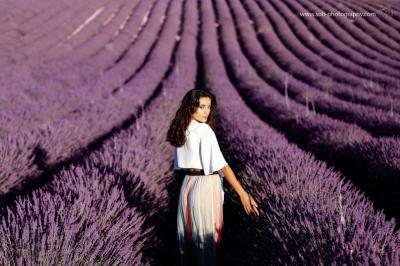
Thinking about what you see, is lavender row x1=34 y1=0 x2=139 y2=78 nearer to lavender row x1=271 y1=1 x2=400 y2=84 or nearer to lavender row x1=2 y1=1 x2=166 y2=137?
lavender row x1=2 y1=1 x2=166 y2=137

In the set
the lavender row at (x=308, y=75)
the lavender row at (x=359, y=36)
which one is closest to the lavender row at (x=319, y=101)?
the lavender row at (x=308, y=75)

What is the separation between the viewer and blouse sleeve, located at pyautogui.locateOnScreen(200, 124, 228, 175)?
7.41 feet

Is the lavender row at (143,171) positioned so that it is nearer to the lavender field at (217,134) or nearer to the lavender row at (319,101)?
the lavender field at (217,134)

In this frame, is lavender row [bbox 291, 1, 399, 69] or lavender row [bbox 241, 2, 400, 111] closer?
lavender row [bbox 241, 2, 400, 111]

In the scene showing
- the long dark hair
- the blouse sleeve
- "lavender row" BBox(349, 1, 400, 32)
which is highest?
"lavender row" BBox(349, 1, 400, 32)

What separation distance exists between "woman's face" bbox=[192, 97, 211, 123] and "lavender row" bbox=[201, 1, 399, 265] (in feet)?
2.28

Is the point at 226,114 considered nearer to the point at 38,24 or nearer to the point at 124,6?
the point at 38,24

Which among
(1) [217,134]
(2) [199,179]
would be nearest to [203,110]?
(2) [199,179]

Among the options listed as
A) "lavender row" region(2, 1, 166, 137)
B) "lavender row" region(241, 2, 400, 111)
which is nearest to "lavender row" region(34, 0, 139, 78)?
"lavender row" region(2, 1, 166, 137)

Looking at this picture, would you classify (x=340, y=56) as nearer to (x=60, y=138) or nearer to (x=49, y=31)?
(x=60, y=138)

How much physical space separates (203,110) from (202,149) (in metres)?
0.22

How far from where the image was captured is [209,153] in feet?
7.45

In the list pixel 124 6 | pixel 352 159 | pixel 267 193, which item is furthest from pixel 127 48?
pixel 267 193

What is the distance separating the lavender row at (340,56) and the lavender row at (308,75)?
85 cm
